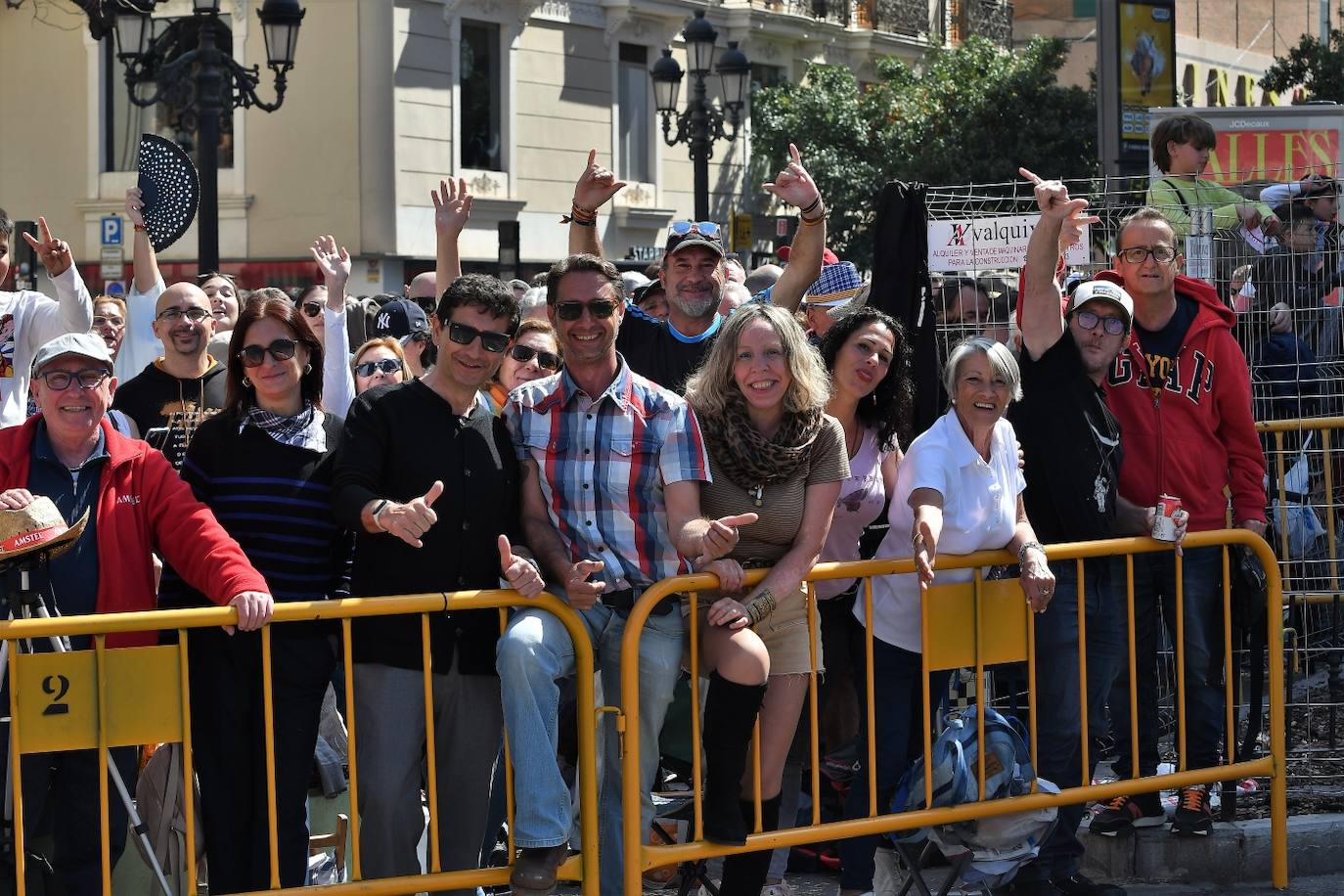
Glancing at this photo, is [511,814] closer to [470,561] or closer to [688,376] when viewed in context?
[470,561]

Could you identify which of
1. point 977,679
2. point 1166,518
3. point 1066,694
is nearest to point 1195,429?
point 1166,518

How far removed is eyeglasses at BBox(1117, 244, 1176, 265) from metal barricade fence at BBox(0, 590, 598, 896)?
2851 millimetres

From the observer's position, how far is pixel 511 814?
17.6 feet

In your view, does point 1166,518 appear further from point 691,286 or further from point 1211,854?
point 691,286

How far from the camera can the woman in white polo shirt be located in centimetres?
599

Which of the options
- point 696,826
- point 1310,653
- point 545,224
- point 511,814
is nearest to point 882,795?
point 696,826

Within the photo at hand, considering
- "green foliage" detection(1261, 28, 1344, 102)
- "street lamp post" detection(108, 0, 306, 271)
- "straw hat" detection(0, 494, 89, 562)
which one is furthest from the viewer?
"green foliage" detection(1261, 28, 1344, 102)

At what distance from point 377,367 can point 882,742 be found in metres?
2.87

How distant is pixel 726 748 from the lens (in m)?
5.45

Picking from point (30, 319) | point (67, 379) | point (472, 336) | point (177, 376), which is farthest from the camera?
point (30, 319)

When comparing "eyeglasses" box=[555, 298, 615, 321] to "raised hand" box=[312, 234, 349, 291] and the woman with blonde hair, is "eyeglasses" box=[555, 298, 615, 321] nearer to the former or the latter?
the woman with blonde hair

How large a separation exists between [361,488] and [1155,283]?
3.31 metres

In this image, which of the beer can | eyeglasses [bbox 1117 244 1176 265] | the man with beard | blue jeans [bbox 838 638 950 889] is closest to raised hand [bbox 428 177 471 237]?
the man with beard

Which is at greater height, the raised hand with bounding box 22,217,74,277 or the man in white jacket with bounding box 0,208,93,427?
the raised hand with bounding box 22,217,74,277
